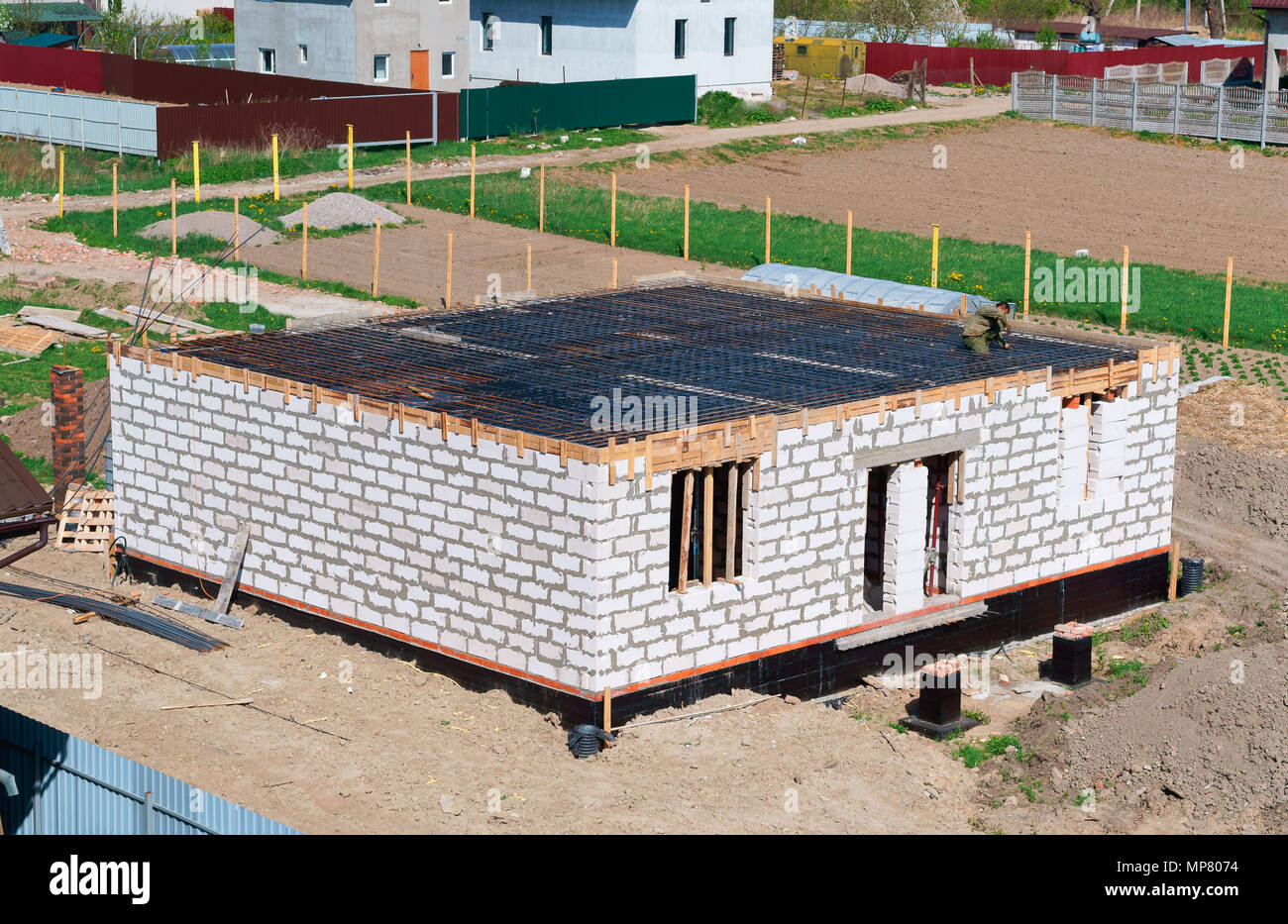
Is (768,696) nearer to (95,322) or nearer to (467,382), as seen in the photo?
(467,382)

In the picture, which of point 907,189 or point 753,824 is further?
point 907,189

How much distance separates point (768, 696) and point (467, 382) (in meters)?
5.79

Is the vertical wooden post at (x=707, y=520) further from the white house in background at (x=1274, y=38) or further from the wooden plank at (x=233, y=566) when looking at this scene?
the white house in background at (x=1274, y=38)

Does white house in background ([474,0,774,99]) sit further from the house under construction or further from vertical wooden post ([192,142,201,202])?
the house under construction

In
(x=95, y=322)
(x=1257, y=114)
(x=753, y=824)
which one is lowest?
(x=753, y=824)

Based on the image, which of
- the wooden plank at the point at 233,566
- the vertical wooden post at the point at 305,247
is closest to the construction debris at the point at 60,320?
the vertical wooden post at the point at 305,247

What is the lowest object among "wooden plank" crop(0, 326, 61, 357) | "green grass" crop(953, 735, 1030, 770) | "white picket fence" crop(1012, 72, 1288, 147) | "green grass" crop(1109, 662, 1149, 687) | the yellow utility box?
"green grass" crop(953, 735, 1030, 770)

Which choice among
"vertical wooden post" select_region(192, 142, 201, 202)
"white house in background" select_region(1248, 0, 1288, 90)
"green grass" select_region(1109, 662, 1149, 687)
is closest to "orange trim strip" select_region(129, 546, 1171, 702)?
"green grass" select_region(1109, 662, 1149, 687)

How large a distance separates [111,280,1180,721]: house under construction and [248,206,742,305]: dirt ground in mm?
13613

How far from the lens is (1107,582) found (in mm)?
25766

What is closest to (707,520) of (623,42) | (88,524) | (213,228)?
(88,524)

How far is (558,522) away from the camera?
20.1 m

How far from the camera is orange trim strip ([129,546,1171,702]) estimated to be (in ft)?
67.5
